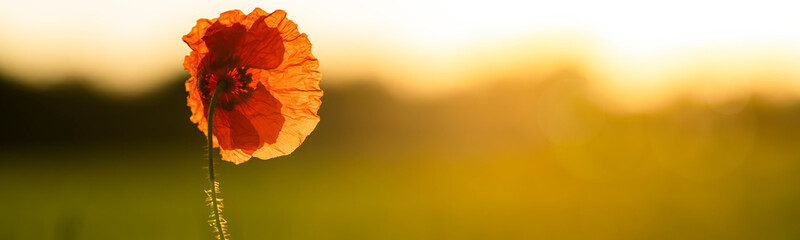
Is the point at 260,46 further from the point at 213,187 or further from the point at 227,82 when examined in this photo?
the point at 213,187

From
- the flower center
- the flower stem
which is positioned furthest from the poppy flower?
the flower stem

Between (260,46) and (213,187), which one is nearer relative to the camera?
(213,187)

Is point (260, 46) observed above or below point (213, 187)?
above

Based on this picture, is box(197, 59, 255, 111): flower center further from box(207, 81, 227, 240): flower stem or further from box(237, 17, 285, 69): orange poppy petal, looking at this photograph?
box(207, 81, 227, 240): flower stem

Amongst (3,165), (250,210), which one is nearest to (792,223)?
(250,210)

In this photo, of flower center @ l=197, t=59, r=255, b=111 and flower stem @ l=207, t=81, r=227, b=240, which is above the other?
flower center @ l=197, t=59, r=255, b=111

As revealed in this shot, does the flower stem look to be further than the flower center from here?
No

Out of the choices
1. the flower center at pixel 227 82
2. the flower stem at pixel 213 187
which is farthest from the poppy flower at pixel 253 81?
the flower stem at pixel 213 187

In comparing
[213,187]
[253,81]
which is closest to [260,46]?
[253,81]
